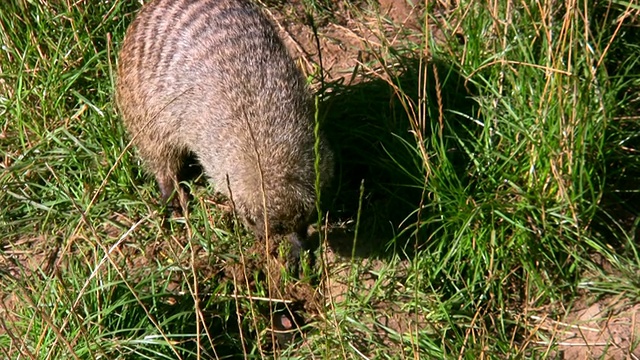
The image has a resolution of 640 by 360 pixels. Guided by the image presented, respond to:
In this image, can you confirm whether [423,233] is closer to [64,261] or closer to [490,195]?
[490,195]

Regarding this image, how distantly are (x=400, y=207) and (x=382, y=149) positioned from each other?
288 mm

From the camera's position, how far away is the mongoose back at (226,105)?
325 cm

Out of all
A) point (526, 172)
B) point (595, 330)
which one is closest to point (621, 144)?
point (526, 172)

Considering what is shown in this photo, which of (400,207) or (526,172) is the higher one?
(526,172)

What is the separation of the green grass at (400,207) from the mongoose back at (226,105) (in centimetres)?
18

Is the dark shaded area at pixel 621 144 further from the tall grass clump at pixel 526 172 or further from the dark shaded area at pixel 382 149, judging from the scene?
the dark shaded area at pixel 382 149

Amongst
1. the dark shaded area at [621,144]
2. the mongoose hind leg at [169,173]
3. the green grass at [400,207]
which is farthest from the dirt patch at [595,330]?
the mongoose hind leg at [169,173]

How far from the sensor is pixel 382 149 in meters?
3.89

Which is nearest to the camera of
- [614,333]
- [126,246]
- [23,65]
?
[614,333]

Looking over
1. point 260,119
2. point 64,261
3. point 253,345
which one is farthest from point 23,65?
point 253,345

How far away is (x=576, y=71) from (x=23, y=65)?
2638mm

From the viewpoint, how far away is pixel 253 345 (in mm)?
3410

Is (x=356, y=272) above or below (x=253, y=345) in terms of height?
above

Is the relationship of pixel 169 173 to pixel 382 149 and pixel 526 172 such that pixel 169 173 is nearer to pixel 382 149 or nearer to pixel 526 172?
pixel 382 149
